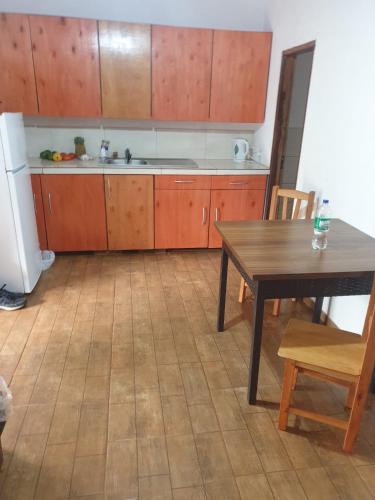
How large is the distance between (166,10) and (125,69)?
0.78 m

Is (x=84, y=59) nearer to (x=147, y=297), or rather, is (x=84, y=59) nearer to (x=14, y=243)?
(x=14, y=243)

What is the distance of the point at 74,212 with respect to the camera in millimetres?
3598

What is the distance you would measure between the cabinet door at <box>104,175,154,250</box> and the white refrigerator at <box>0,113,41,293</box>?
797 mm

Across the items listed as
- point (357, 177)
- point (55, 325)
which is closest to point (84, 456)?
point (55, 325)

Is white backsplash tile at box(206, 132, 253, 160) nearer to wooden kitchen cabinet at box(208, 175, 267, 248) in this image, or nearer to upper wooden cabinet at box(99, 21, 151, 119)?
wooden kitchen cabinet at box(208, 175, 267, 248)

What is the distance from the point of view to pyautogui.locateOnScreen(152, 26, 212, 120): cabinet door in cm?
343

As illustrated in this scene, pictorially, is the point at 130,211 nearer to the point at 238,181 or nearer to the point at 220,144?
the point at 238,181

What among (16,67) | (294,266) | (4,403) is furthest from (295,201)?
(16,67)

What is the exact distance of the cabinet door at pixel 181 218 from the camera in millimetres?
3691

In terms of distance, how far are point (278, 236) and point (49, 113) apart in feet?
8.40

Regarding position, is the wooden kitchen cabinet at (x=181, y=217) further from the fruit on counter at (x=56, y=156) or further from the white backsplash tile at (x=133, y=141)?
the fruit on counter at (x=56, y=156)

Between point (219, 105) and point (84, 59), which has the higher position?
point (84, 59)

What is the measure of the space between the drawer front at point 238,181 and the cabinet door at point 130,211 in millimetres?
650

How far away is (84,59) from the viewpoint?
3377 mm
